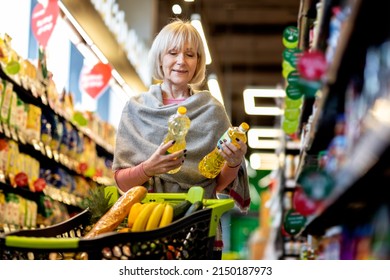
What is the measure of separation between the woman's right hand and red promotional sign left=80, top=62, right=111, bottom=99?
536 cm

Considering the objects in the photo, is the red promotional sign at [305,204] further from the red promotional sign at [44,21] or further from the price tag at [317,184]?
the red promotional sign at [44,21]

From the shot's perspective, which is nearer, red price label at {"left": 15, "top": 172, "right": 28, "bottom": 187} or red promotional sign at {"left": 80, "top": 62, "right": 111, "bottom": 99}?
red price label at {"left": 15, "top": 172, "right": 28, "bottom": 187}

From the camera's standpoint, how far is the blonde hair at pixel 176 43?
8.72 feet

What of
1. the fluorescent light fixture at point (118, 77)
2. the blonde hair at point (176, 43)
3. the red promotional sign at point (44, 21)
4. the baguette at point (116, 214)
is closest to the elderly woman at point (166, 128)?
the blonde hair at point (176, 43)

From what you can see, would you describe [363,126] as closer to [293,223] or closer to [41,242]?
[41,242]

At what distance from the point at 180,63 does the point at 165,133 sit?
0.25m

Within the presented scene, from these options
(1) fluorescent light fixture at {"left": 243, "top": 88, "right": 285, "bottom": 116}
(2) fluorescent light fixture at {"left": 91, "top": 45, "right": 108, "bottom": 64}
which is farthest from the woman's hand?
(1) fluorescent light fixture at {"left": 243, "top": 88, "right": 285, "bottom": 116}

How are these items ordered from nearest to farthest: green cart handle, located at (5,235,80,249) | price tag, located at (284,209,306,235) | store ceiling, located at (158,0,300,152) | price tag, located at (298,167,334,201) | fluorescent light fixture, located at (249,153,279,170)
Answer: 1. green cart handle, located at (5,235,80,249)
2. price tag, located at (298,167,334,201)
3. price tag, located at (284,209,306,235)
4. store ceiling, located at (158,0,300,152)
5. fluorescent light fixture, located at (249,153,279,170)

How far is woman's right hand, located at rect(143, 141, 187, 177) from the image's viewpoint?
241 cm

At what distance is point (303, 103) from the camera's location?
17.8ft

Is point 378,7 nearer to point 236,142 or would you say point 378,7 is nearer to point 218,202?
point 236,142

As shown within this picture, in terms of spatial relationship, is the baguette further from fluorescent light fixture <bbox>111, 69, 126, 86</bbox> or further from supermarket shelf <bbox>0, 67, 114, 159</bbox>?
fluorescent light fixture <bbox>111, 69, 126, 86</bbox>
